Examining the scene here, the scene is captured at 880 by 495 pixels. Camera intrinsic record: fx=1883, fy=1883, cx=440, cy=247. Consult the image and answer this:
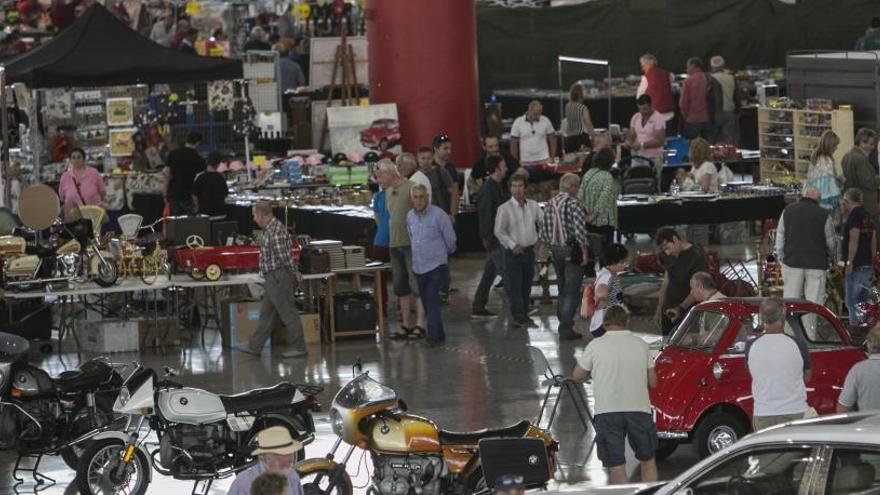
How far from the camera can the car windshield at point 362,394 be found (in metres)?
11.4

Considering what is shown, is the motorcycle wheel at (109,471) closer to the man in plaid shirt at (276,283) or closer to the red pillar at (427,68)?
the man in plaid shirt at (276,283)

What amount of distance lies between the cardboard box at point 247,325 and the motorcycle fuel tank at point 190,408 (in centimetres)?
611

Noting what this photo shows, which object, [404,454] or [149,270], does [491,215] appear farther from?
[404,454]

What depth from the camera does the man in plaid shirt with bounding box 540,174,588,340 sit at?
17328 mm

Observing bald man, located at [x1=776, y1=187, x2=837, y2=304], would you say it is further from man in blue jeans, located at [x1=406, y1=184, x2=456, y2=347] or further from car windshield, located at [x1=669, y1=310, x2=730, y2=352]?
car windshield, located at [x1=669, y1=310, x2=730, y2=352]

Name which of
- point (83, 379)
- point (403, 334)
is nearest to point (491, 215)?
point (403, 334)

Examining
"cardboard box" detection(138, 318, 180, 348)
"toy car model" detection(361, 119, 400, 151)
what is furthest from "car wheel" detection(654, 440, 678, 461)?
"toy car model" detection(361, 119, 400, 151)

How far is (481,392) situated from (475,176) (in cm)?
641

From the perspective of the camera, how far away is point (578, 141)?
83.2ft

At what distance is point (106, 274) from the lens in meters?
17.3

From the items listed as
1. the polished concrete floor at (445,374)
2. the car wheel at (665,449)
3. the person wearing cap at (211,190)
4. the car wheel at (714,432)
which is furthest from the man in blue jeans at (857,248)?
the person wearing cap at (211,190)

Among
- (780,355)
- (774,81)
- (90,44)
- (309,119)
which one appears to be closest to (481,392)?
(780,355)

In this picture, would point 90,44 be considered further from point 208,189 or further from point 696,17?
point 696,17

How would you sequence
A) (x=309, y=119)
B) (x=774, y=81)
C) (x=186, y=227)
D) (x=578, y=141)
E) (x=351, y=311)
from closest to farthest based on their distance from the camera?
(x=351, y=311) < (x=186, y=227) < (x=578, y=141) < (x=309, y=119) < (x=774, y=81)
